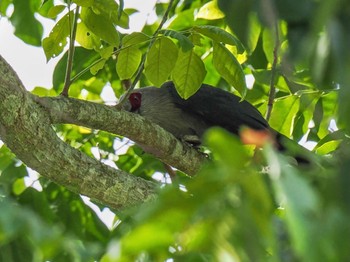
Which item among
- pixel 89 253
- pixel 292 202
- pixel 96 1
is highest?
pixel 292 202

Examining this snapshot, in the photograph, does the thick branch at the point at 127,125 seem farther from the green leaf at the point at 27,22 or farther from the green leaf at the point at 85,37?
the green leaf at the point at 27,22

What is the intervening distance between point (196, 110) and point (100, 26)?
2164 mm

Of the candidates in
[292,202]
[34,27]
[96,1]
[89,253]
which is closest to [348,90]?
[292,202]

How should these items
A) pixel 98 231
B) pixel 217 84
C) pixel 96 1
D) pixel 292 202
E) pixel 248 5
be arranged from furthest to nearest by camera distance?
pixel 217 84 → pixel 98 231 → pixel 96 1 → pixel 248 5 → pixel 292 202

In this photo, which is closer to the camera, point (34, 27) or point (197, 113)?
point (34, 27)

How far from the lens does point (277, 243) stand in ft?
4.06

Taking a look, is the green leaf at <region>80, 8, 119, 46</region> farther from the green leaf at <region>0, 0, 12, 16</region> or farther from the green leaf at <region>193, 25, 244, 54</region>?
the green leaf at <region>0, 0, 12, 16</region>

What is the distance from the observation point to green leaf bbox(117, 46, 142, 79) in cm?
379

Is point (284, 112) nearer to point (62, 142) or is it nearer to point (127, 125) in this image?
point (127, 125)

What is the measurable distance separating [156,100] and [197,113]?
0.34 meters

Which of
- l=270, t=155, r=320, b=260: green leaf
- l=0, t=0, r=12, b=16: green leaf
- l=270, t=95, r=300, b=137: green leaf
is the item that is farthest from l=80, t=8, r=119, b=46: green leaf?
l=270, t=155, r=320, b=260: green leaf

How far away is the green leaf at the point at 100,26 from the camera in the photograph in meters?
3.53

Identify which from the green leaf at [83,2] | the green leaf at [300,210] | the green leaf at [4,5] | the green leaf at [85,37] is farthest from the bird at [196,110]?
the green leaf at [300,210]

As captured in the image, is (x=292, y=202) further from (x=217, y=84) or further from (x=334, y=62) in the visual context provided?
(x=217, y=84)
